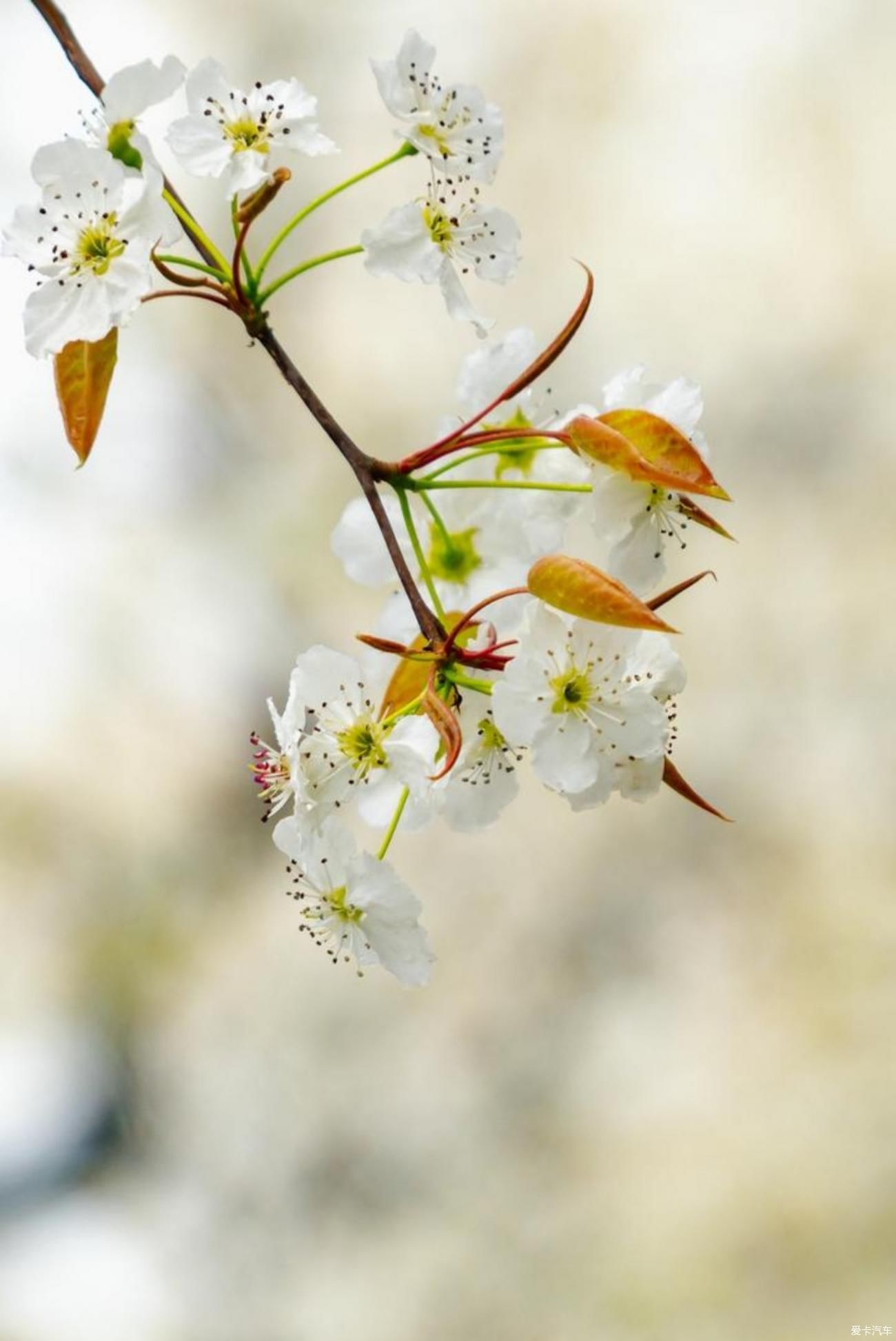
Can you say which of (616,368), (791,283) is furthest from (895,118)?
(616,368)

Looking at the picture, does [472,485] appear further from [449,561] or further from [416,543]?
[449,561]

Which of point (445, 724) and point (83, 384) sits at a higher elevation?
point (83, 384)

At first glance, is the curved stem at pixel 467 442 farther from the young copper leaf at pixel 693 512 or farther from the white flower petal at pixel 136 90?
the white flower petal at pixel 136 90

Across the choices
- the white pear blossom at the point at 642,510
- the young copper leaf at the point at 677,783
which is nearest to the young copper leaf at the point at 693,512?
the white pear blossom at the point at 642,510

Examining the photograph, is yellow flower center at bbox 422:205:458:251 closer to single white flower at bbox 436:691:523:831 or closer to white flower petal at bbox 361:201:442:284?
white flower petal at bbox 361:201:442:284

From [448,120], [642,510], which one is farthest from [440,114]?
[642,510]

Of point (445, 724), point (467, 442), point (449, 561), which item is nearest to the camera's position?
point (445, 724)

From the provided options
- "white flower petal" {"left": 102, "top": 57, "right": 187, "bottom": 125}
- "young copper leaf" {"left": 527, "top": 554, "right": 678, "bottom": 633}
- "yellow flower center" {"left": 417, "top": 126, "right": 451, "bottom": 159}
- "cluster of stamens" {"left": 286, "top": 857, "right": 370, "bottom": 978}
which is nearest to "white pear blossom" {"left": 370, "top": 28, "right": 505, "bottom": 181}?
"yellow flower center" {"left": 417, "top": 126, "right": 451, "bottom": 159}
